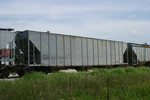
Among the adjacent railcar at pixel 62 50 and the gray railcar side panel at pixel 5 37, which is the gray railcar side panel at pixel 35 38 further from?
Answer: the gray railcar side panel at pixel 5 37

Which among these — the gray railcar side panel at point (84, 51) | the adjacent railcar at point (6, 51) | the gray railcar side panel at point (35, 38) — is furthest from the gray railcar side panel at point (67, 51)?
the adjacent railcar at point (6, 51)

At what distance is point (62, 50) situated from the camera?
19.0 meters

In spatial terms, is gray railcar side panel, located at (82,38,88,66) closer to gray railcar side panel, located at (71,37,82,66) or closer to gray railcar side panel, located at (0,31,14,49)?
gray railcar side panel, located at (71,37,82,66)

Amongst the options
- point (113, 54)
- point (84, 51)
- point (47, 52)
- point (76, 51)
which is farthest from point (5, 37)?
point (113, 54)

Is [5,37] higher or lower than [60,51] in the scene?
higher

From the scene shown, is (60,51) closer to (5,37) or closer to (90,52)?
(90,52)

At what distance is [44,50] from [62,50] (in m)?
2.26

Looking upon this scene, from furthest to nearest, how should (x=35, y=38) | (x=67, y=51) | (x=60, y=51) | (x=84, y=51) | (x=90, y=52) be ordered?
(x=90, y=52) → (x=84, y=51) → (x=67, y=51) → (x=60, y=51) → (x=35, y=38)

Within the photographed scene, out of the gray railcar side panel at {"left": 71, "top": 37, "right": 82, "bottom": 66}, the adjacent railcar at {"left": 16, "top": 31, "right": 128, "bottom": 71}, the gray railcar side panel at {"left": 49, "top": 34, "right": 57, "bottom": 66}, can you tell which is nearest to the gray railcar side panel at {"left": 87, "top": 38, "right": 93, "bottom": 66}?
the adjacent railcar at {"left": 16, "top": 31, "right": 128, "bottom": 71}

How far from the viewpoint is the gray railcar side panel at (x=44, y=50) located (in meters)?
17.1

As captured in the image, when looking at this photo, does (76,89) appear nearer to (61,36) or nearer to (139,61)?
(61,36)

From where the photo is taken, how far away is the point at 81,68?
2103cm

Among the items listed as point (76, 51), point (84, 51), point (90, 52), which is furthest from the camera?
point (90, 52)

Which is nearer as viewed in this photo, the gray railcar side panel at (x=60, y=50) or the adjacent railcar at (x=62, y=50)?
the adjacent railcar at (x=62, y=50)
